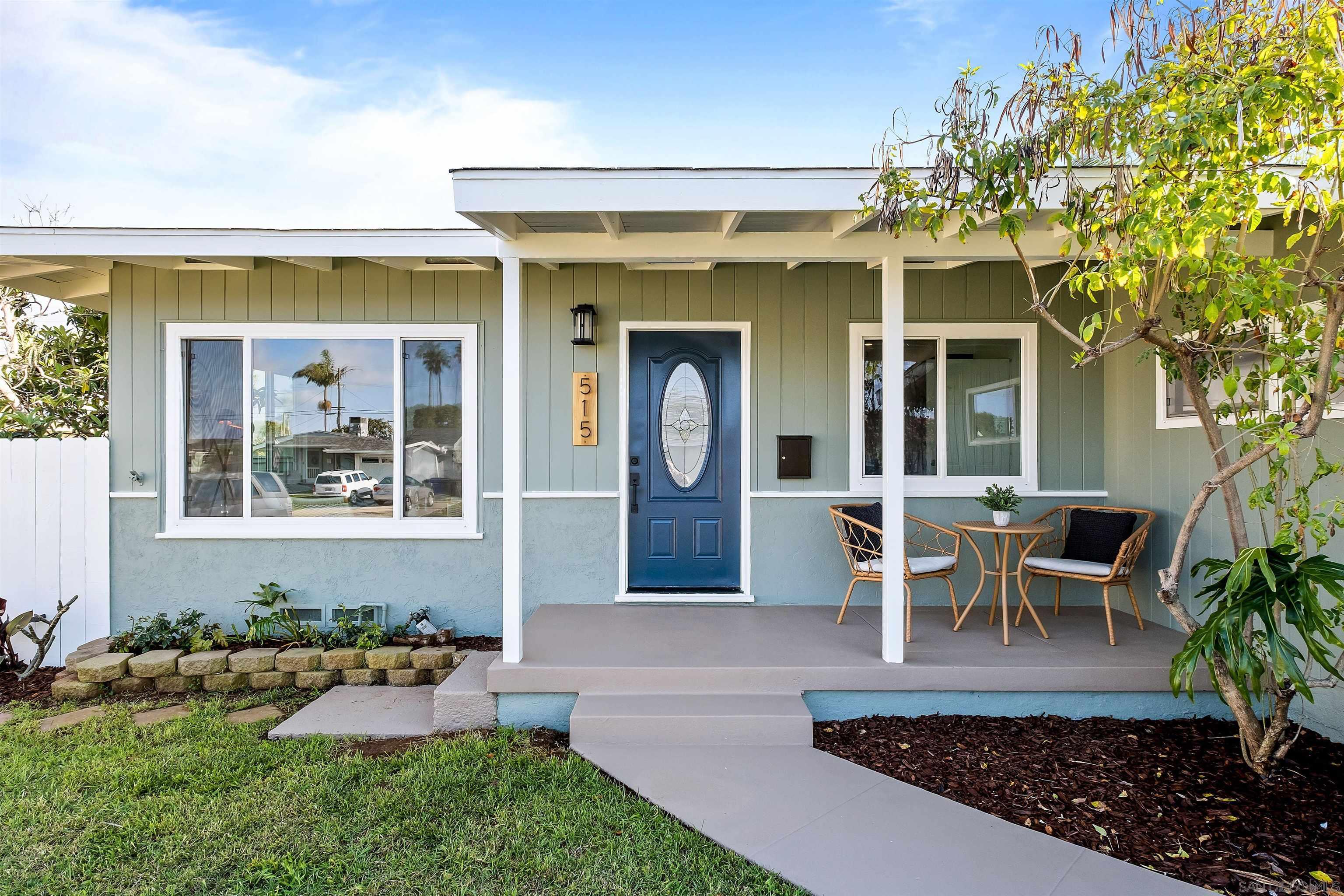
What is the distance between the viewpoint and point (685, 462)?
4781 millimetres

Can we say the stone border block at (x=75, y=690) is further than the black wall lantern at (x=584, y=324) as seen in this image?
No

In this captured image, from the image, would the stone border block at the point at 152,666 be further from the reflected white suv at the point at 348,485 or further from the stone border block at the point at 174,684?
the reflected white suv at the point at 348,485

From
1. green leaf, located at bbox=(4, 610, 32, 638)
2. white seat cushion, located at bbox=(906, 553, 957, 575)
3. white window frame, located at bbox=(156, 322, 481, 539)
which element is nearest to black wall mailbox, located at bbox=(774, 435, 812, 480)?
white seat cushion, located at bbox=(906, 553, 957, 575)

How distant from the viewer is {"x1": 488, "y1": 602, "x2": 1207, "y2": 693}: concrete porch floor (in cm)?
337

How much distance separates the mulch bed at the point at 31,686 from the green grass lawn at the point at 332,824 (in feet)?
2.98

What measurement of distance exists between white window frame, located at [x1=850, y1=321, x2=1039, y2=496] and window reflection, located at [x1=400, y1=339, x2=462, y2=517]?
264cm

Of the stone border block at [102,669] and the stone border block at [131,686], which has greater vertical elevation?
the stone border block at [102,669]

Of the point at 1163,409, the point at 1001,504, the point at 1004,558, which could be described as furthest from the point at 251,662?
the point at 1163,409

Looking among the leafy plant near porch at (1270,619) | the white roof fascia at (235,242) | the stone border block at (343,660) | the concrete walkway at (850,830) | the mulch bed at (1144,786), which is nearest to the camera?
the concrete walkway at (850,830)

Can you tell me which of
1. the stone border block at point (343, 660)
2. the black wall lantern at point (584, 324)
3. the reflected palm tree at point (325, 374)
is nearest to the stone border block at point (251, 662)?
the stone border block at point (343, 660)

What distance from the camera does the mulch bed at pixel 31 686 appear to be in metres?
4.04

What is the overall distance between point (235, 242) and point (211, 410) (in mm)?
1273

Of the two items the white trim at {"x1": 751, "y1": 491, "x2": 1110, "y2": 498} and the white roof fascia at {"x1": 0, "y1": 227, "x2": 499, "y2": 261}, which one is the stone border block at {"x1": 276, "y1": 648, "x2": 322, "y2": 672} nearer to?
the white roof fascia at {"x1": 0, "y1": 227, "x2": 499, "y2": 261}

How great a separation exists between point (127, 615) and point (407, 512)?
1883mm
